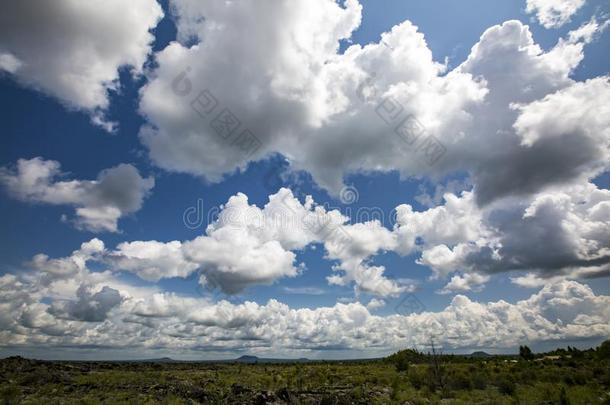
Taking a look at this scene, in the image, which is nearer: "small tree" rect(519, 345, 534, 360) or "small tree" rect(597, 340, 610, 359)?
"small tree" rect(597, 340, 610, 359)

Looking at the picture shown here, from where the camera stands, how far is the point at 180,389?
2942cm

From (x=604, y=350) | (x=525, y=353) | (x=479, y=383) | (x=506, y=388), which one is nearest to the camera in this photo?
(x=506, y=388)

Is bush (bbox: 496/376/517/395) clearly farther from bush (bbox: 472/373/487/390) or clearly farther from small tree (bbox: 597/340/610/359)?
small tree (bbox: 597/340/610/359)

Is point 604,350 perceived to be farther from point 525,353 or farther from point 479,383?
point 479,383

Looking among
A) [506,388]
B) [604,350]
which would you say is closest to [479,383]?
[506,388]

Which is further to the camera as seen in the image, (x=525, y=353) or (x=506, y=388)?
(x=525, y=353)

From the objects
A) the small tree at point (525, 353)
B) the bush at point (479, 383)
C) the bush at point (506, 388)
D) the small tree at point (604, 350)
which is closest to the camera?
the bush at point (506, 388)

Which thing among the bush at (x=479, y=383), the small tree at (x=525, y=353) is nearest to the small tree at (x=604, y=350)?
the small tree at (x=525, y=353)

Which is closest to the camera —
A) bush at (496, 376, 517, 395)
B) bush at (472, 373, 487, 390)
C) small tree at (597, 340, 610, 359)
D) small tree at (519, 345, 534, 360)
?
bush at (496, 376, 517, 395)

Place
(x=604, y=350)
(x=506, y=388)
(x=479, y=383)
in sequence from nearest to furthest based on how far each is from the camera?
(x=506, y=388), (x=479, y=383), (x=604, y=350)

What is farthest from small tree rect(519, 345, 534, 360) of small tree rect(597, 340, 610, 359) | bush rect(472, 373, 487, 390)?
bush rect(472, 373, 487, 390)

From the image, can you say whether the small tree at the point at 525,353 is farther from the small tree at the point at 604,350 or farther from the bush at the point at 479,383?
the bush at the point at 479,383

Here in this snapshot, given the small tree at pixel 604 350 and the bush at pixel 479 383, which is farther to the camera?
the small tree at pixel 604 350

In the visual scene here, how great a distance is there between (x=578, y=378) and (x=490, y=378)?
22.1 feet
